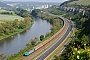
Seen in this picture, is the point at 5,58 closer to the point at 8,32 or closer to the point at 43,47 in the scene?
the point at 43,47

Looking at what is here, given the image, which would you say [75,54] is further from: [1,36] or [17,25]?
[17,25]

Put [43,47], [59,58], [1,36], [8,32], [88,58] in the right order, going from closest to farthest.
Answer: [88,58] < [59,58] < [43,47] < [1,36] < [8,32]


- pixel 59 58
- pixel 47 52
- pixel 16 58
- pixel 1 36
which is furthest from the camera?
pixel 1 36

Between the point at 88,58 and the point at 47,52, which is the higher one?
the point at 88,58

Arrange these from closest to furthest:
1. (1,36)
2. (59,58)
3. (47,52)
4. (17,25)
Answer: (59,58) → (47,52) → (1,36) → (17,25)

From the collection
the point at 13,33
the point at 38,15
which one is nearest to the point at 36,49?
the point at 13,33

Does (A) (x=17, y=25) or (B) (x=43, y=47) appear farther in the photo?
(A) (x=17, y=25)

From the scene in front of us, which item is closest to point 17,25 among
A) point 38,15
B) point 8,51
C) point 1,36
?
point 1,36

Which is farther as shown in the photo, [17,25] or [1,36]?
[17,25]

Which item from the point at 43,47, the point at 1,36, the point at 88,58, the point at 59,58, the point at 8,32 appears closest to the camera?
the point at 88,58
